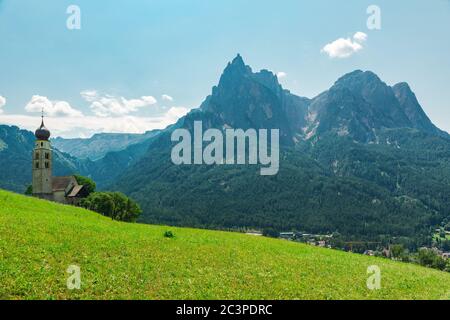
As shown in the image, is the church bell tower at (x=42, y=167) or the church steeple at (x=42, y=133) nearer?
the church bell tower at (x=42, y=167)

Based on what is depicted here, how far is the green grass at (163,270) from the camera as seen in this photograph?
76.8 feet

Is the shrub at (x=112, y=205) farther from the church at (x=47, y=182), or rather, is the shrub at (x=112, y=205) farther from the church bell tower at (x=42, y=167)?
the church bell tower at (x=42, y=167)

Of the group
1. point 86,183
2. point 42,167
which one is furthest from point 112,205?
point 42,167

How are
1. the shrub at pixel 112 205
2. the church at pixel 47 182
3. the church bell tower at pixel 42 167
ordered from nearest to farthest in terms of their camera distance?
the shrub at pixel 112 205 → the church bell tower at pixel 42 167 → the church at pixel 47 182

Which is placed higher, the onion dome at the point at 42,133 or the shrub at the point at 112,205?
the onion dome at the point at 42,133

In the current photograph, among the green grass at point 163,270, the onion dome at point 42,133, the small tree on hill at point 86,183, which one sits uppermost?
the onion dome at point 42,133

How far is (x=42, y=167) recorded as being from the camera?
11694 cm

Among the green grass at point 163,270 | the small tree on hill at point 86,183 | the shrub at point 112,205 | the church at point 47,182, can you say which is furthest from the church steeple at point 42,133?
the green grass at point 163,270

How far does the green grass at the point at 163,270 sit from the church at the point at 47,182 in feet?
263

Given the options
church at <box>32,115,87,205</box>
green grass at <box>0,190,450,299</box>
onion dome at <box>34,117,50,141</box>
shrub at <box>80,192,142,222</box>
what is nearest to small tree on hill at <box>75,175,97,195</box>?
church at <box>32,115,87,205</box>

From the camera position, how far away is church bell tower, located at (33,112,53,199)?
11644 cm

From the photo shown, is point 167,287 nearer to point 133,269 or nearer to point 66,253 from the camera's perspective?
point 133,269

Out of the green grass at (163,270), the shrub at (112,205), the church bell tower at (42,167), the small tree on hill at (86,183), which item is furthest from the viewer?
the small tree on hill at (86,183)
